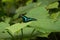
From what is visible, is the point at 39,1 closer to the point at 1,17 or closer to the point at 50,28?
the point at 1,17

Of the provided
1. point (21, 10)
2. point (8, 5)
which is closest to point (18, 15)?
point (21, 10)

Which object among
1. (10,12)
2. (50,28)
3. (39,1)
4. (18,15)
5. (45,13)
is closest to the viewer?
(50,28)

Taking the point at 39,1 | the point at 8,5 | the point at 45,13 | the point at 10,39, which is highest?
the point at 8,5

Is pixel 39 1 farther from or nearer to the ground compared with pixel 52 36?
farther from the ground

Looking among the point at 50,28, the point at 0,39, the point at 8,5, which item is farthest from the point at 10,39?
the point at 8,5

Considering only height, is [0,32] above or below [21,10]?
below

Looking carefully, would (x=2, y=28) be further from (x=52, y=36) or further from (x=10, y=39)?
(x=52, y=36)

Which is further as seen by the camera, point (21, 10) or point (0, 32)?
point (21, 10)

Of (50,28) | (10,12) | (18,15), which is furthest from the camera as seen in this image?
(10,12)

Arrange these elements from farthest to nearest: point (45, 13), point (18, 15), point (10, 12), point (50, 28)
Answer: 1. point (10, 12)
2. point (18, 15)
3. point (45, 13)
4. point (50, 28)
